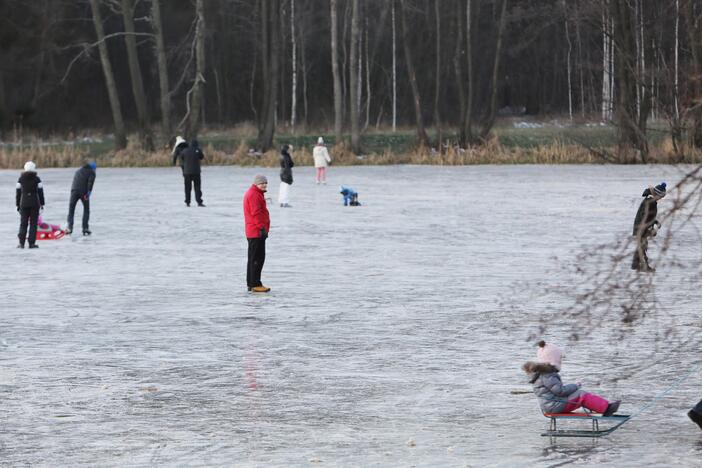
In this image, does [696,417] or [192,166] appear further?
[192,166]

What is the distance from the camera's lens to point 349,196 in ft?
95.0

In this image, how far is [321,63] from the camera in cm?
8212

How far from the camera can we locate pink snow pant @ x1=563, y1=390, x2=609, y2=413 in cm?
866

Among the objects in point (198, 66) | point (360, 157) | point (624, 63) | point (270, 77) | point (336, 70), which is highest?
point (198, 66)

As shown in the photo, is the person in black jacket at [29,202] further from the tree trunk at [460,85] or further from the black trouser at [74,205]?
the tree trunk at [460,85]

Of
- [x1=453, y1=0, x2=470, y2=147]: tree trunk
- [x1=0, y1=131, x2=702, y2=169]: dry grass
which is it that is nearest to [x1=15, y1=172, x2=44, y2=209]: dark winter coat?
[x1=0, y1=131, x2=702, y2=169]: dry grass

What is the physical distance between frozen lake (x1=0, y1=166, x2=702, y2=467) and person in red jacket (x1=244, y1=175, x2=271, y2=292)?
1.02ft

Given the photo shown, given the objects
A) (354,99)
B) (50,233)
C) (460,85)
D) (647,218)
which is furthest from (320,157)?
(647,218)

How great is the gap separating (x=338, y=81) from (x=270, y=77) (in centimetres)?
298

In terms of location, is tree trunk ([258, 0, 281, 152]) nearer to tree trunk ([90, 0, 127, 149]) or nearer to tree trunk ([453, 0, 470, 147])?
tree trunk ([90, 0, 127, 149])

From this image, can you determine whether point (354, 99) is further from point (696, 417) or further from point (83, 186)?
point (696, 417)

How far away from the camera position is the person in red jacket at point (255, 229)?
53.2 feet

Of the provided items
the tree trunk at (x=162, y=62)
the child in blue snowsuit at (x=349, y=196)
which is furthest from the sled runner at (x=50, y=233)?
the tree trunk at (x=162, y=62)

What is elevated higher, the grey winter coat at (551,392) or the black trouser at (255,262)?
the black trouser at (255,262)
